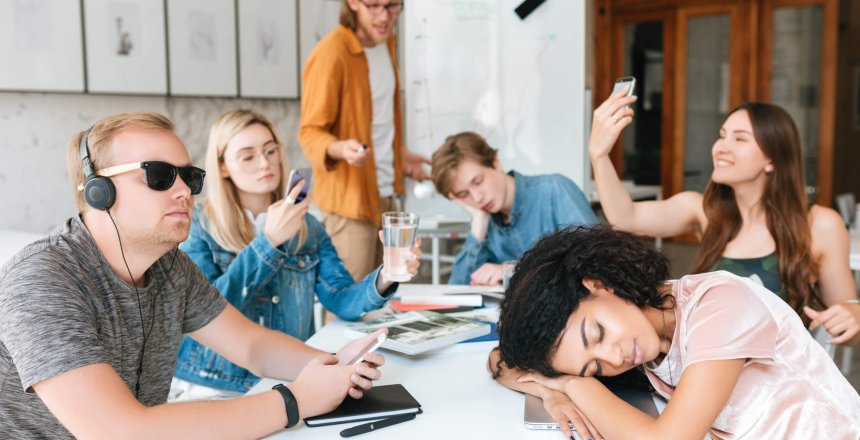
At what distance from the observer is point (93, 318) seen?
1.18 metres

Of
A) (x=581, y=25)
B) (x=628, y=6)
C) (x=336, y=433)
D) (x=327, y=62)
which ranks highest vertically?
(x=628, y=6)

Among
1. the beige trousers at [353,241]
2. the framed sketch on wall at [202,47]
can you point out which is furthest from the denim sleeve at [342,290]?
the framed sketch on wall at [202,47]

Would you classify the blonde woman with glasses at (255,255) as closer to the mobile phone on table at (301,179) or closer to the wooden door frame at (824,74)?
the mobile phone on table at (301,179)

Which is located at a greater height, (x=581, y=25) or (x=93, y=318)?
(x=581, y=25)

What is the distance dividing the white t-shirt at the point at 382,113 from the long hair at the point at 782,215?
1.58m

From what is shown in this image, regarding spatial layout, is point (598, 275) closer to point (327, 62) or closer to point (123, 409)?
point (123, 409)

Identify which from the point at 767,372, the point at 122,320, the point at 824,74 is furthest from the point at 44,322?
the point at 824,74

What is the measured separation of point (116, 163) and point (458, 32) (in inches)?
109

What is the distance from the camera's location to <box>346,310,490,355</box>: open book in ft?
5.28

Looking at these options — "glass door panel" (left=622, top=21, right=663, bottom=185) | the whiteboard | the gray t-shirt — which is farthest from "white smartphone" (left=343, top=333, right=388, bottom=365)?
"glass door panel" (left=622, top=21, right=663, bottom=185)

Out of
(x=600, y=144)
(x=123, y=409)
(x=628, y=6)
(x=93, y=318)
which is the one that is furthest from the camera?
(x=628, y=6)

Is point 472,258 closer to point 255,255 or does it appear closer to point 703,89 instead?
point 255,255

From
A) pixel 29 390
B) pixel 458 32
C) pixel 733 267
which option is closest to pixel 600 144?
pixel 733 267

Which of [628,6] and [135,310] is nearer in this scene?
[135,310]
